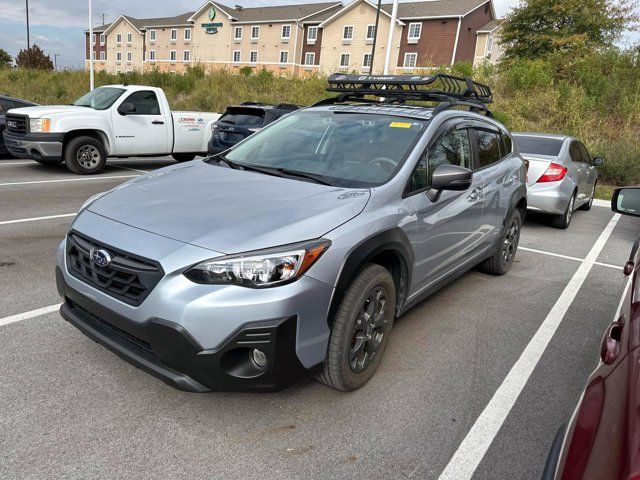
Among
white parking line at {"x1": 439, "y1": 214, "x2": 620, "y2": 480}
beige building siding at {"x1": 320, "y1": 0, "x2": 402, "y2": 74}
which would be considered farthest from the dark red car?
beige building siding at {"x1": 320, "y1": 0, "x2": 402, "y2": 74}

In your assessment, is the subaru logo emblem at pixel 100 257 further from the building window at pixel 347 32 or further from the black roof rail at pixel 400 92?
the building window at pixel 347 32

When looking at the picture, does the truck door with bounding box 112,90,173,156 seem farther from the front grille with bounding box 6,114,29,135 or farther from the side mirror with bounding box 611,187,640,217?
the side mirror with bounding box 611,187,640,217

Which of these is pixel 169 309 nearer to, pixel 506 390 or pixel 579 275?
pixel 506 390

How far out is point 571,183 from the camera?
317 inches

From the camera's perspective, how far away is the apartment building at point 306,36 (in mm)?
48656

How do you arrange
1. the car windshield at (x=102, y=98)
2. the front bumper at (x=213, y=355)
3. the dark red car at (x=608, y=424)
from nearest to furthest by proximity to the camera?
the dark red car at (x=608, y=424), the front bumper at (x=213, y=355), the car windshield at (x=102, y=98)

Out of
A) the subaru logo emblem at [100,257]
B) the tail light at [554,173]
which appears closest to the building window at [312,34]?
the tail light at [554,173]

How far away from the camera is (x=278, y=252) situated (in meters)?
2.33

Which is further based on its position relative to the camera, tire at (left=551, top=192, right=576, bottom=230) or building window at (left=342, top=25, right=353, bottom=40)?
building window at (left=342, top=25, right=353, bottom=40)

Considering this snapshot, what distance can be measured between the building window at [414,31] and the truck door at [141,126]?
4522 centimetres

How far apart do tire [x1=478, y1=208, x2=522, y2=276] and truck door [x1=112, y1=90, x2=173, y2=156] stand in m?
8.21

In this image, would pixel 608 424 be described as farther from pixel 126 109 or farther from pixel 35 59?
pixel 35 59

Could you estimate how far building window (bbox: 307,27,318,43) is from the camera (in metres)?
56.0

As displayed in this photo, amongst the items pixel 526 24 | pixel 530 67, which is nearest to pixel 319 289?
pixel 530 67
